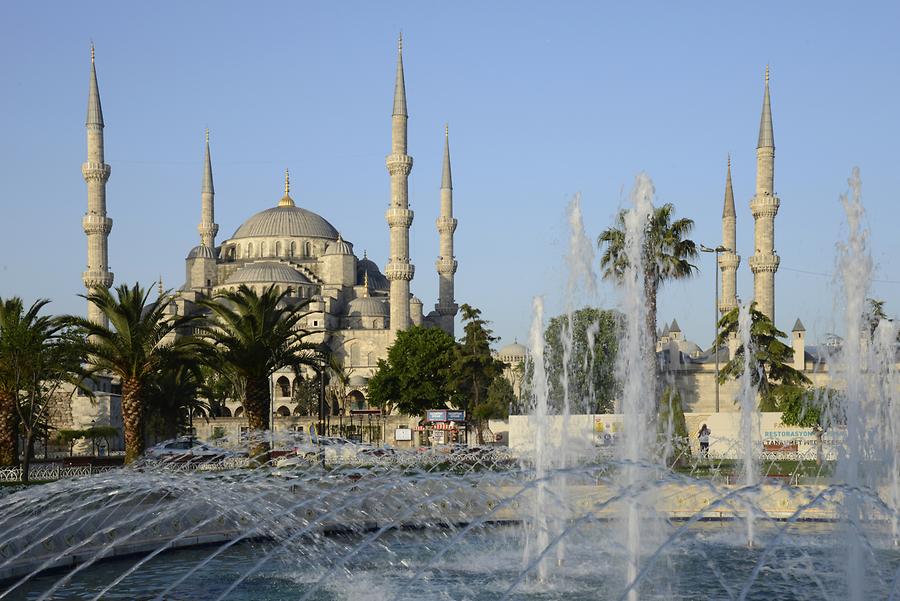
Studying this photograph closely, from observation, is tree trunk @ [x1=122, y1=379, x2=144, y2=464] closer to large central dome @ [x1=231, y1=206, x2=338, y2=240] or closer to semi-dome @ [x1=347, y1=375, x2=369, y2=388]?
semi-dome @ [x1=347, y1=375, x2=369, y2=388]

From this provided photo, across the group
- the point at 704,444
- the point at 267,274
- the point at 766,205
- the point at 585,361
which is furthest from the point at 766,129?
the point at 267,274

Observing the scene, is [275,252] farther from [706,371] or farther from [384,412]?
[706,371]

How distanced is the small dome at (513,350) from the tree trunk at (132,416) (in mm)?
57874

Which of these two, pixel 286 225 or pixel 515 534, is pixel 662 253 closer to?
pixel 515 534

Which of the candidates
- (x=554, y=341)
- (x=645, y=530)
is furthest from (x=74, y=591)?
(x=554, y=341)

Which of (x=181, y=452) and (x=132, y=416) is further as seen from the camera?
(x=181, y=452)

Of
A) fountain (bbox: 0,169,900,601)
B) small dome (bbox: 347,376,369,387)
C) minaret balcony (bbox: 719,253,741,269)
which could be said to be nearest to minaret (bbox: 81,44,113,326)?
small dome (bbox: 347,376,369,387)

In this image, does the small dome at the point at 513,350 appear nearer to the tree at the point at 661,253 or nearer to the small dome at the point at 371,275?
the small dome at the point at 371,275

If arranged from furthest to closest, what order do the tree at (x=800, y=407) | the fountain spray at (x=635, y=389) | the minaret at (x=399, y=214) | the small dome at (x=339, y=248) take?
the small dome at (x=339, y=248)
the minaret at (x=399, y=214)
the tree at (x=800, y=407)
the fountain spray at (x=635, y=389)

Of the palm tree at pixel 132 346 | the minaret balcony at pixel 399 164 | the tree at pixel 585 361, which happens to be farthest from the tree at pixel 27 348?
the minaret balcony at pixel 399 164

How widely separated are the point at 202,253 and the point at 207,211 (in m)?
3.33

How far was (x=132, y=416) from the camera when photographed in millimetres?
21094

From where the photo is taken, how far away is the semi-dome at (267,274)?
265ft

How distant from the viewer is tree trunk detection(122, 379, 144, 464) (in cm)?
2100
